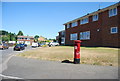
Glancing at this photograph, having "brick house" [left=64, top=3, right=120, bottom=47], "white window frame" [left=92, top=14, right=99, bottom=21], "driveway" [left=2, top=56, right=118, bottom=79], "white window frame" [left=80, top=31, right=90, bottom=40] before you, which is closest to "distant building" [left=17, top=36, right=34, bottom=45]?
"brick house" [left=64, top=3, right=120, bottom=47]

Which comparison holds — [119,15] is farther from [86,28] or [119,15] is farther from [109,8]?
[86,28]

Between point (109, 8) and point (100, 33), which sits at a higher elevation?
point (109, 8)

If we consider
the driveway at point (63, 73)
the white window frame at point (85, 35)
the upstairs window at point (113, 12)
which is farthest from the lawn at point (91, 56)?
the white window frame at point (85, 35)

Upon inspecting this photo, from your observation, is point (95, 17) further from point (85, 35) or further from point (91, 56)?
point (91, 56)

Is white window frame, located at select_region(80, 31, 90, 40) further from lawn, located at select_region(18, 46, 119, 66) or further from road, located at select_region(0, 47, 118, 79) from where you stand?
road, located at select_region(0, 47, 118, 79)

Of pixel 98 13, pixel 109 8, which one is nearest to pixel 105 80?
pixel 109 8

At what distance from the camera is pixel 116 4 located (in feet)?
63.9

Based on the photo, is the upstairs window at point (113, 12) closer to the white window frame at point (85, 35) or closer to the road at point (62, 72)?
the white window frame at point (85, 35)

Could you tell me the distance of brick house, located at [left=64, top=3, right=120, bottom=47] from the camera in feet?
65.4

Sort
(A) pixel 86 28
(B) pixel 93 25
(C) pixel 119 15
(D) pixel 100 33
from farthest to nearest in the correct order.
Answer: (A) pixel 86 28, (B) pixel 93 25, (D) pixel 100 33, (C) pixel 119 15

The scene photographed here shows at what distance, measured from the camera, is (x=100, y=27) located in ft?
76.8

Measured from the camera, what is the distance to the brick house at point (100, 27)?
19.9m

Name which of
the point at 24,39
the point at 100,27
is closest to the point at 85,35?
the point at 100,27

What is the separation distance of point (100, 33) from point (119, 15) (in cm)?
502
